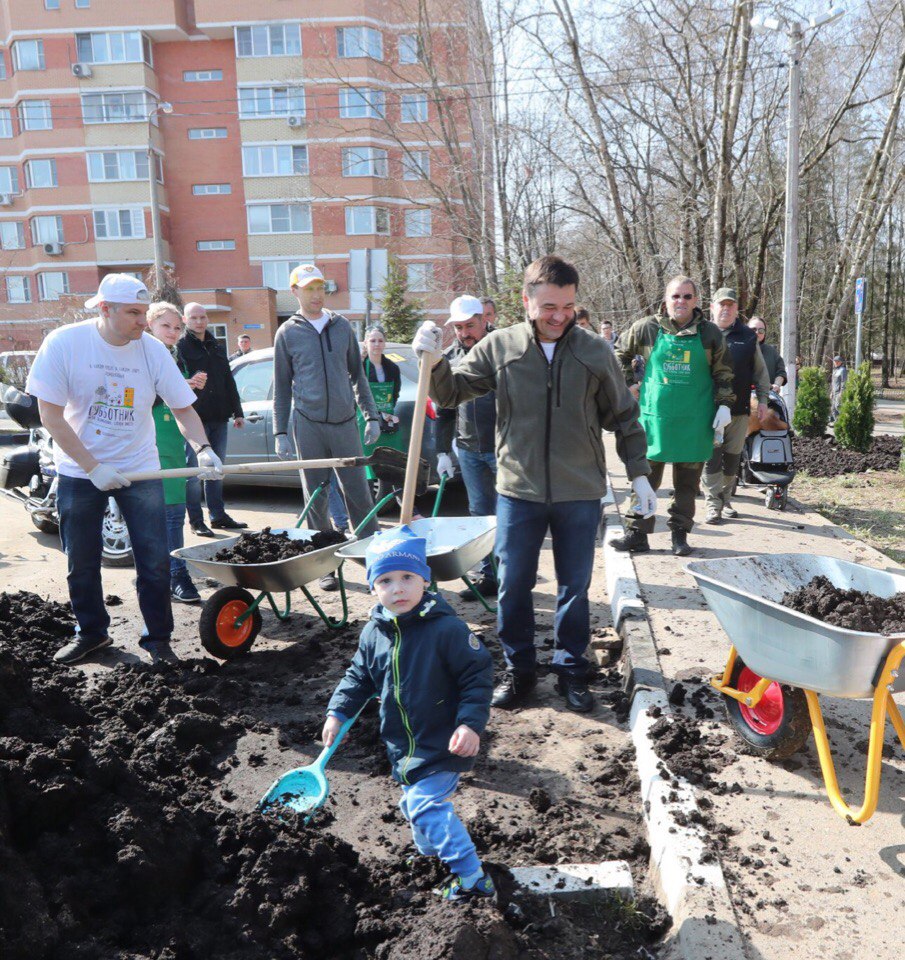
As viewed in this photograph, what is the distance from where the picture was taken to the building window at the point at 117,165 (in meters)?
41.0

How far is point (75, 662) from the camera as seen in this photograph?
4832 mm

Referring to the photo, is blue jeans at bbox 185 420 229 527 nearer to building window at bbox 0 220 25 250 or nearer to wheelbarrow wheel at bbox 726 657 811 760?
wheelbarrow wheel at bbox 726 657 811 760

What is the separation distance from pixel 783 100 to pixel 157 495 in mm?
19574

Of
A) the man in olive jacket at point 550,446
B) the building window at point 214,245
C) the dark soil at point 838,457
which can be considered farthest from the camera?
the building window at point 214,245

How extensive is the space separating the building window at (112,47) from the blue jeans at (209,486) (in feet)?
131

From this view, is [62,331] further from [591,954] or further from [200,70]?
[200,70]

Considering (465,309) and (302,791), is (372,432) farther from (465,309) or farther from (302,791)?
(302,791)

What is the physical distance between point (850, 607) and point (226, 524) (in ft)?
20.3

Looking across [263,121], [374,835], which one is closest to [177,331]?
[374,835]

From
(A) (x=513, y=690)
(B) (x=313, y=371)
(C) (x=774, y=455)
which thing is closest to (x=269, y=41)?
(C) (x=774, y=455)

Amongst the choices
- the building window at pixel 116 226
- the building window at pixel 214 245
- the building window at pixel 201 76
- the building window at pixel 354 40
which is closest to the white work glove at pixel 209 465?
the building window at pixel 354 40

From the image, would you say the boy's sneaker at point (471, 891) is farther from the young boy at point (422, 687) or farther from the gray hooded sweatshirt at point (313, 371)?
the gray hooded sweatshirt at point (313, 371)

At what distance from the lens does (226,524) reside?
820 cm

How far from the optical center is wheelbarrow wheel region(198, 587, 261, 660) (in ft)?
15.5
